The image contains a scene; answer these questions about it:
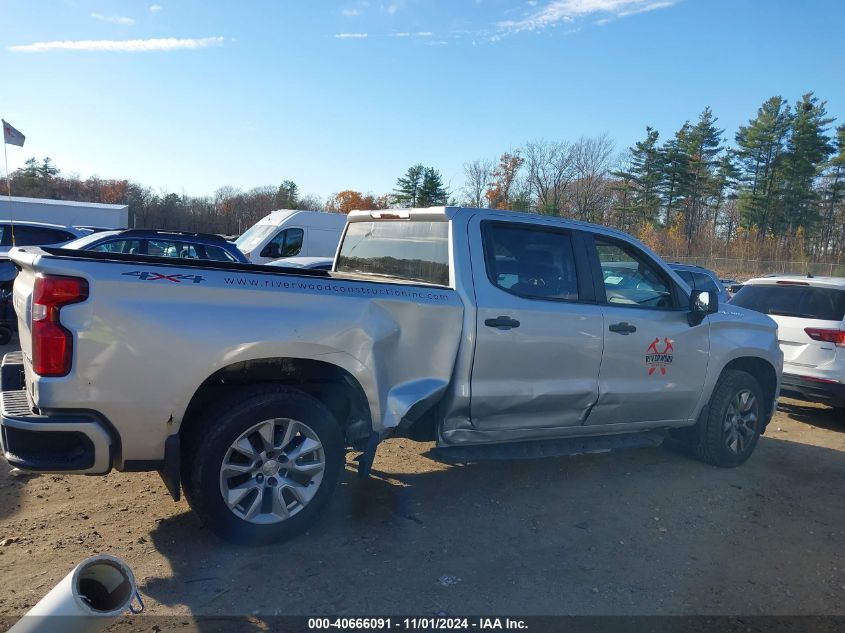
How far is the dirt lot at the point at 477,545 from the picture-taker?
10.9ft

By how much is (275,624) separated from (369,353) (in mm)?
1530

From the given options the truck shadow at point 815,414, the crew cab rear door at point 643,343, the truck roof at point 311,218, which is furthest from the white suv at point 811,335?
the truck roof at point 311,218

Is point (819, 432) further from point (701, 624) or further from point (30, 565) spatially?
point (30, 565)

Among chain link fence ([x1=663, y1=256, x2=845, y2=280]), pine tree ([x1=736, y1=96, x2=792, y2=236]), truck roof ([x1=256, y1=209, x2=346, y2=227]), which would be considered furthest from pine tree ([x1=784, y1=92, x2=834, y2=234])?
truck roof ([x1=256, y1=209, x2=346, y2=227])

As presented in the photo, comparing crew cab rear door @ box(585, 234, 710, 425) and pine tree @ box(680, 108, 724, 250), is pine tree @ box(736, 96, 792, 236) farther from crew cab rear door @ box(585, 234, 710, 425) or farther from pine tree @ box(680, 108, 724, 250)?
crew cab rear door @ box(585, 234, 710, 425)

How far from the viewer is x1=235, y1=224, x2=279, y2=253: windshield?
54.4 ft

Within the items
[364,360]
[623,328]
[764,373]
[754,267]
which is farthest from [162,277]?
[754,267]

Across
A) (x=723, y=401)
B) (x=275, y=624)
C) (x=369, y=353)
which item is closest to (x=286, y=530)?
(x=275, y=624)

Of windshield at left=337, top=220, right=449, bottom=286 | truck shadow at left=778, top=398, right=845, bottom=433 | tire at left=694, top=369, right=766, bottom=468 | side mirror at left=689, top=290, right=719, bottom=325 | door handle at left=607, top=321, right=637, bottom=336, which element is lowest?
truck shadow at left=778, top=398, right=845, bottom=433

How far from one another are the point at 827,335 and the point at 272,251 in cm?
1271

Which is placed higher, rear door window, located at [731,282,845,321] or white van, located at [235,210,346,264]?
white van, located at [235,210,346,264]

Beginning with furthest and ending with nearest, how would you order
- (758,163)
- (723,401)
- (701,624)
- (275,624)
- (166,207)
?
(166,207) < (758,163) < (723,401) < (701,624) < (275,624)

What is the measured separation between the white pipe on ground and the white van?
13.9m

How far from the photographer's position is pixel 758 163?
53.0 metres
